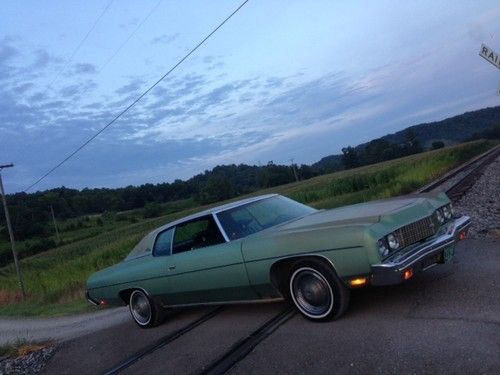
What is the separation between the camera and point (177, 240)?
664cm

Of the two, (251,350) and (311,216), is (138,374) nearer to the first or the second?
(251,350)

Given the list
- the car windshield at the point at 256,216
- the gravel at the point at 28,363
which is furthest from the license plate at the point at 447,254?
the gravel at the point at 28,363

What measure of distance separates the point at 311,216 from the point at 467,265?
187 cm

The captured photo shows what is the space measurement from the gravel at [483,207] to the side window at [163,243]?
4.46 metres

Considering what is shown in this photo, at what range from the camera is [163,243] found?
6.83 m

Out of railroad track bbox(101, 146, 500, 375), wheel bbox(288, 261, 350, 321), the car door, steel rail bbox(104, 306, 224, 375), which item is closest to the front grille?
wheel bbox(288, 261, 350, 321)

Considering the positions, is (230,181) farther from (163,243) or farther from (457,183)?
(163,243)

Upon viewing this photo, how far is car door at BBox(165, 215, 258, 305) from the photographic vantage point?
18.6 feet

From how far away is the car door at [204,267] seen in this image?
568 cm

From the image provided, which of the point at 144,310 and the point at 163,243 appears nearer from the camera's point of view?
the point at 163,243

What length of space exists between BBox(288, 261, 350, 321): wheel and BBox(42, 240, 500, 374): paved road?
0.13m

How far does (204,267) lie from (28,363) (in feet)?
10.5

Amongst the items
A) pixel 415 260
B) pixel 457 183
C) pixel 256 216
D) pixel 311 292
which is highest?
pixel 256 216

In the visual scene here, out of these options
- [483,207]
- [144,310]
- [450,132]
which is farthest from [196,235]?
[450,132]
